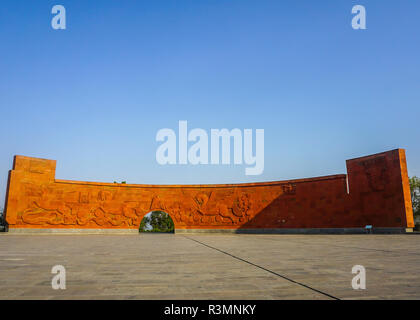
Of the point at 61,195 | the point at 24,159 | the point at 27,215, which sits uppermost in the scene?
the point at 24,159

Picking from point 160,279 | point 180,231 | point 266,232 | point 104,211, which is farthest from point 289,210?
point 160,279

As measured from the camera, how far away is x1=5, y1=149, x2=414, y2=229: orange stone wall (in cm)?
1647

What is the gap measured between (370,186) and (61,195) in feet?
69.6

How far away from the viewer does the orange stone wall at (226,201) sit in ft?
54.0

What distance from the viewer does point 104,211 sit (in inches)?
812

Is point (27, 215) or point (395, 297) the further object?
point (27, 215)

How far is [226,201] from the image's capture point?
70.8ft

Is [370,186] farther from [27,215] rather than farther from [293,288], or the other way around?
[27,215]

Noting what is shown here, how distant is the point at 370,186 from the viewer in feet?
56.0

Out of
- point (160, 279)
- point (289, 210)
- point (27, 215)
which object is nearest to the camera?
point (160, 279)

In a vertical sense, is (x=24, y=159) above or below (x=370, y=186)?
above
